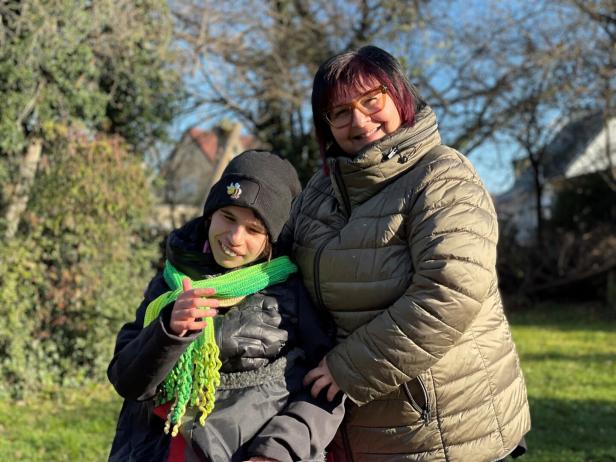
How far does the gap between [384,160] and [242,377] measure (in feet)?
2.47

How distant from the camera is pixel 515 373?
2086 millimetres

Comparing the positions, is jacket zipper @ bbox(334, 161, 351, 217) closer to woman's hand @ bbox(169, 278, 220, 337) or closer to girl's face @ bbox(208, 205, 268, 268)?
girl's face @ bbox(208, 205, 268, 268)

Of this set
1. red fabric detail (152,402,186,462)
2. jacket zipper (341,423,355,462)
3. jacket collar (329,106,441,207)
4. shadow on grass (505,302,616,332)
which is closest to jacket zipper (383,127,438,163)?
jacket collar (329,106,441,207)

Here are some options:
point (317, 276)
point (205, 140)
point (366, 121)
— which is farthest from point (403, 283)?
point (205, 140)

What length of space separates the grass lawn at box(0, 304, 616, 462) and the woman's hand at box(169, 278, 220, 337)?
3462mm

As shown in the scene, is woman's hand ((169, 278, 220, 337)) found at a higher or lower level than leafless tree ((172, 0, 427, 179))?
lower

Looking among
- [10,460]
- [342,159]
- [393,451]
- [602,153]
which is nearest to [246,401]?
[393,451]

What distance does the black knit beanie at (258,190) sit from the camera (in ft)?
6.70

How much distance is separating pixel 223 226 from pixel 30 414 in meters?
4.65

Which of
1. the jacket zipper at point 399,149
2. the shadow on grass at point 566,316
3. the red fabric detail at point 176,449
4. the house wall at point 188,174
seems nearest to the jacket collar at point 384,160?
the jacket zipper at point 399,149

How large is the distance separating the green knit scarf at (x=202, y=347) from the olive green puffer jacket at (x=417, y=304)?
16 centimetres

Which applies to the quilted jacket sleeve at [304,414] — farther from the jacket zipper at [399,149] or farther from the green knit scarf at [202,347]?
the jacket zipper at [399,149]

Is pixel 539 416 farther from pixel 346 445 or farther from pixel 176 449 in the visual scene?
pixel 176 449

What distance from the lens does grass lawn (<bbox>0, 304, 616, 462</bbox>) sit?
197 inches
